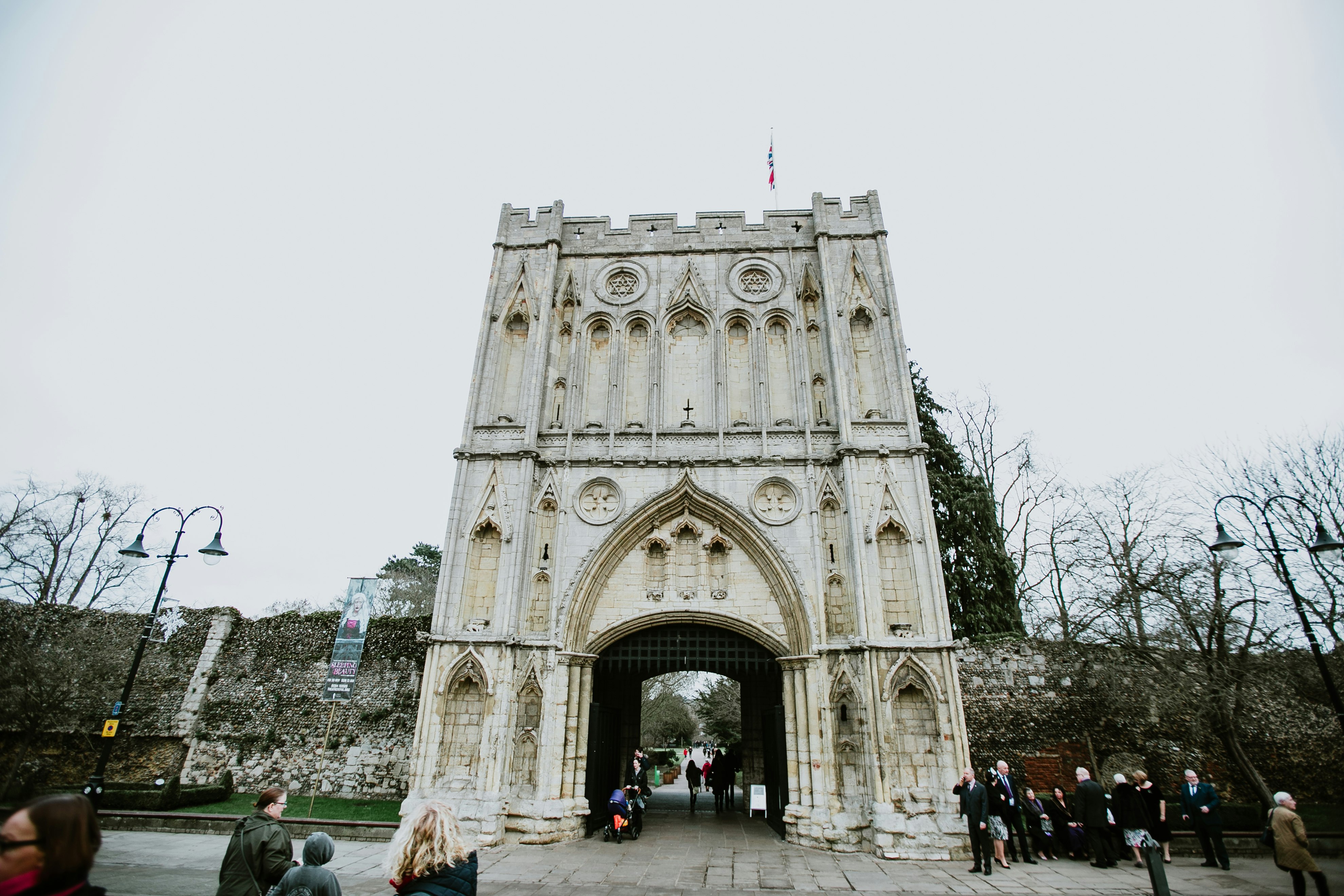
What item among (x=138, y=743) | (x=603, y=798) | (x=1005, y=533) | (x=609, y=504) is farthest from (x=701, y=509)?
(x=138, y=743)

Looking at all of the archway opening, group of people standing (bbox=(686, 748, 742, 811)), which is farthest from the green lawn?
group of people standing (bbox=(686, 748, 742, 811))

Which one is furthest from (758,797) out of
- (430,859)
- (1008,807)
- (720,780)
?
(430,859)

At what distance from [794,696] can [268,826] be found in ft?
33.2

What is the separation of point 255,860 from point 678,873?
6810 mm

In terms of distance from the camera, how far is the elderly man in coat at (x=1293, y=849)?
708 cm

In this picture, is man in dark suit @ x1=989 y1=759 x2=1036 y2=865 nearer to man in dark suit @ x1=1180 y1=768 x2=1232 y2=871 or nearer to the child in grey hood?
man in dark suit @ x1=1180 y1=768 x2=1232 y2=871

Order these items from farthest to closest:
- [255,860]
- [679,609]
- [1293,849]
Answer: [679,609]
[1293,849]
[255,860]

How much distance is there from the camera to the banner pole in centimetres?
1526

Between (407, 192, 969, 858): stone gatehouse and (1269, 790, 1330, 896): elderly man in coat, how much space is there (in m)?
4.84

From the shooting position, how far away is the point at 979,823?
9898 mm

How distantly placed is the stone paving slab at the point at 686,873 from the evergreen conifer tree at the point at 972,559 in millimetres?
7749

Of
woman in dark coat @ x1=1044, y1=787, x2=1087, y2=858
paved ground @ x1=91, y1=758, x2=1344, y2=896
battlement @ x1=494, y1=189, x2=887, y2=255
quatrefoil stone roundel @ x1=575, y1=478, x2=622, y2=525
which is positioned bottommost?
paved ground @ x1=91, y1=758, x2=1344, y2=896

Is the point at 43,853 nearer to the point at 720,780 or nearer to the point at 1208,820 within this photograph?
the point at 1208,820

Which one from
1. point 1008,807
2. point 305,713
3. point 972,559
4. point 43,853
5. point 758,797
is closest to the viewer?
point 43,853
